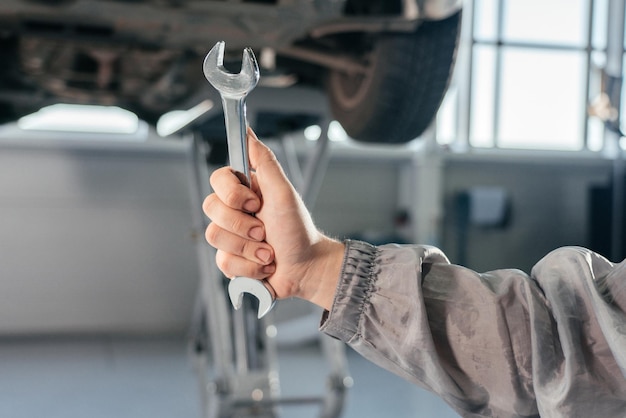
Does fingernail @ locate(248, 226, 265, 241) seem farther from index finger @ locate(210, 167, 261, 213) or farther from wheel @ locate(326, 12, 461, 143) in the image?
wheel @ locate(326, 12, 461, 143)

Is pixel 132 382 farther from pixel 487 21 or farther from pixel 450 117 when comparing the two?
pixel 487 21

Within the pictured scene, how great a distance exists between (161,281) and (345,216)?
3.28 ft

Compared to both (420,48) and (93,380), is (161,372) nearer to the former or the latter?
(93,380)

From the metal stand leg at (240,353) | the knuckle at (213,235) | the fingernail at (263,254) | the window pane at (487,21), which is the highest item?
the window pane at (487,21)

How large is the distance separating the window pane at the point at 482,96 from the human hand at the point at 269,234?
12.5 feet

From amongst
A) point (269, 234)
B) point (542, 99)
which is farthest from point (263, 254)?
point (542, 99)

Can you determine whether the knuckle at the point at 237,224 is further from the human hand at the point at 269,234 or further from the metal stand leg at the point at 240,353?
the metal stand leg at the point at 240,353

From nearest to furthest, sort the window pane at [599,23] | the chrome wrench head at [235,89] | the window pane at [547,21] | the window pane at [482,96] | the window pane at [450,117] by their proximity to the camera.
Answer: the chrome wrench head at [235,89] < the window pane at [450,117] < the window pane at [482,96] < the window pane at [547,21] < the window pane at [599,23]

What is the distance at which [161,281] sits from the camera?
3.28 m

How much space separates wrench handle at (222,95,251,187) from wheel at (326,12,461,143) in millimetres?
804

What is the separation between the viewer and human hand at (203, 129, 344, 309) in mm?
601

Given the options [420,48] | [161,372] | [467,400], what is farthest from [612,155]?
[467,400]

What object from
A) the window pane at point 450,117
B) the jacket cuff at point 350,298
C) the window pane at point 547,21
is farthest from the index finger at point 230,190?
the window pane at point 547,21

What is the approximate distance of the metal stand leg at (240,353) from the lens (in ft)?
5.07
